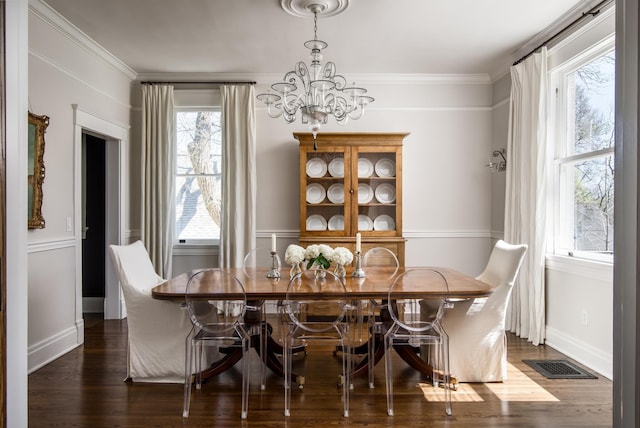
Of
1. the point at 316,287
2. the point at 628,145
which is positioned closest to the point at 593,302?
the point at 316,287

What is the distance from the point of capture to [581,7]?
3.44m

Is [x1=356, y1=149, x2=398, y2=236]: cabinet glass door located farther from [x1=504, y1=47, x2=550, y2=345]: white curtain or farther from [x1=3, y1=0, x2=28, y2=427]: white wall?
[x1=3, y1=0, x2=28, y2=427]: white wall

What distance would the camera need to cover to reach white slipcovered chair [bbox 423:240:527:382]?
3082 mm

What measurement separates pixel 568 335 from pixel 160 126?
4495 millimetres

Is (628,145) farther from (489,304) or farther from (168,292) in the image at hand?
(168,292)

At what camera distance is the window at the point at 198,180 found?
5.33 meters

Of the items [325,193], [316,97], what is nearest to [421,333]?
[316,97]

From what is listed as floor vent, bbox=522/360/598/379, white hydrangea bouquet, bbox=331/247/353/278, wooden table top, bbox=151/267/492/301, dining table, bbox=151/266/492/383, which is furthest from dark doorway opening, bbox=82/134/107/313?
floor vent, bbox=522/360/598/379

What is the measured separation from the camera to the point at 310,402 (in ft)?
9.25

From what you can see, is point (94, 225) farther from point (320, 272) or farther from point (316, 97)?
point (316, 97)

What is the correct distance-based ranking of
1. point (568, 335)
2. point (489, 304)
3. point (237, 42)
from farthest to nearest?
point (237, 42)
point (568, 335)
point (489, 304)

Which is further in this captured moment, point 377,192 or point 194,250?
point 194,250

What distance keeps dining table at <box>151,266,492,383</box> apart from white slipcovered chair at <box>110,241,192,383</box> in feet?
0.61

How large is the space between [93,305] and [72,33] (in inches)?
120
